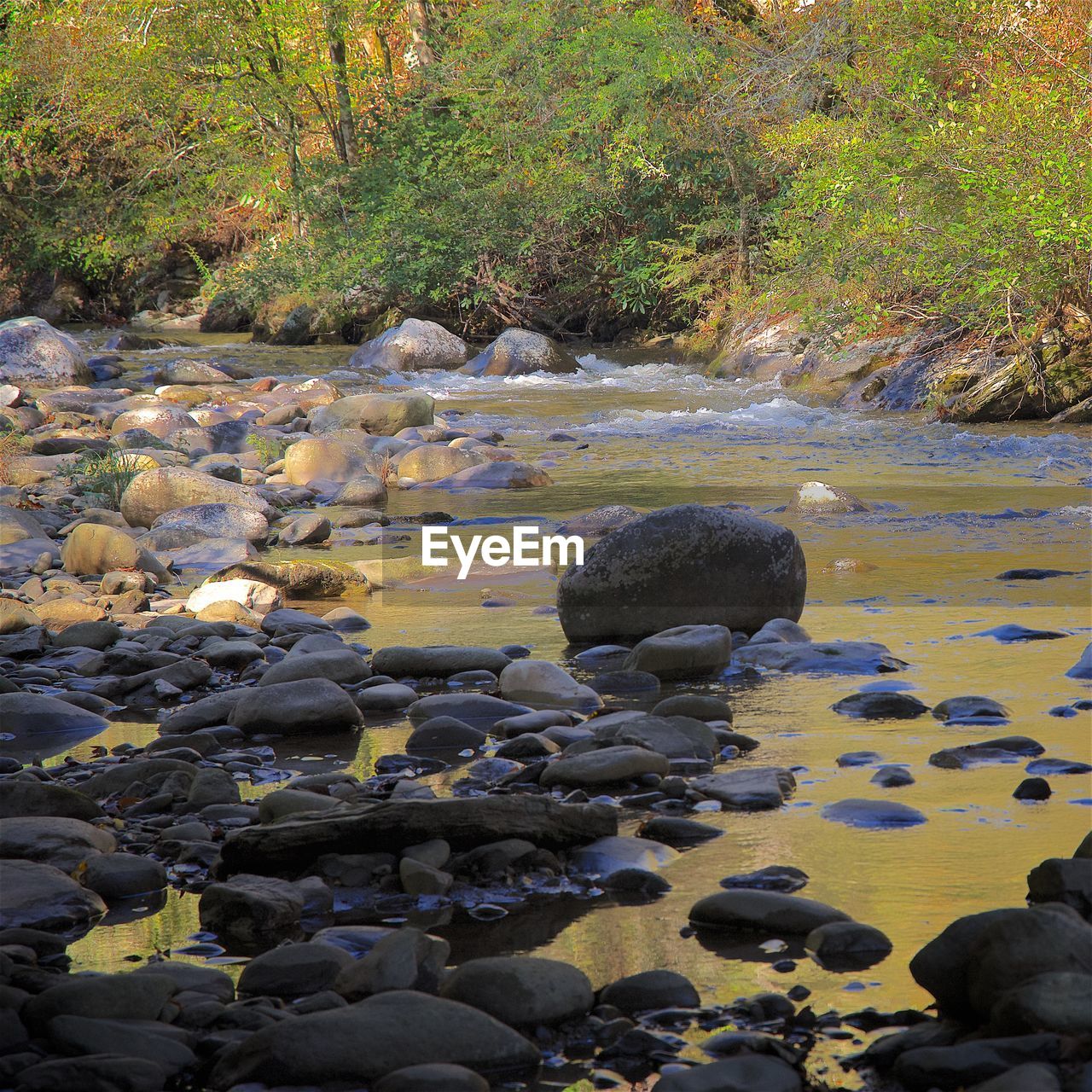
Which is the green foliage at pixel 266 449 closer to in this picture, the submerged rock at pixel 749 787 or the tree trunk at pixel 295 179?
the submerged rock at pixel 749 787

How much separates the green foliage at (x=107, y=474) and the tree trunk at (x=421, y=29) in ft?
51.1

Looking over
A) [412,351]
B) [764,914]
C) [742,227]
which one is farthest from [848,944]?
[742,227]

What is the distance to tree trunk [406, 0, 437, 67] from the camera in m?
23.0

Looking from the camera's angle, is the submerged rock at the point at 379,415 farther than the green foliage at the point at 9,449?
Yes

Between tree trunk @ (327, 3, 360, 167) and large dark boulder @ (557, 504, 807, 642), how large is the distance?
19.2 meters

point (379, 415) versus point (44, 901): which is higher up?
point (379, 415)

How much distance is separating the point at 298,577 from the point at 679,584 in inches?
78.3

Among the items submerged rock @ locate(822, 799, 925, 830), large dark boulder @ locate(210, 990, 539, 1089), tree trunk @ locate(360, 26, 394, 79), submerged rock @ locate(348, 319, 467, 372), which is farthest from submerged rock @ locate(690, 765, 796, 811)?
tree trunk @ locate(360, 26, 394, 79)

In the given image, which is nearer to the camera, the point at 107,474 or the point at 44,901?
the point at 44,901

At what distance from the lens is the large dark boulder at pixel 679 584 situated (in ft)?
17.5

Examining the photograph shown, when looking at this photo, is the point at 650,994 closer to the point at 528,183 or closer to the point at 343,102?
the point at 528,183

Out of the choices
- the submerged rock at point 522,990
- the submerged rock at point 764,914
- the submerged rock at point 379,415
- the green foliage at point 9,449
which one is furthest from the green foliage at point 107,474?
the submerged rock at point 522,990

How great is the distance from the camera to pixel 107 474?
29.1 feet

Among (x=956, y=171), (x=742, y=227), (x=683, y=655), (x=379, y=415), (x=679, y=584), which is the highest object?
(x=742, y=227)
